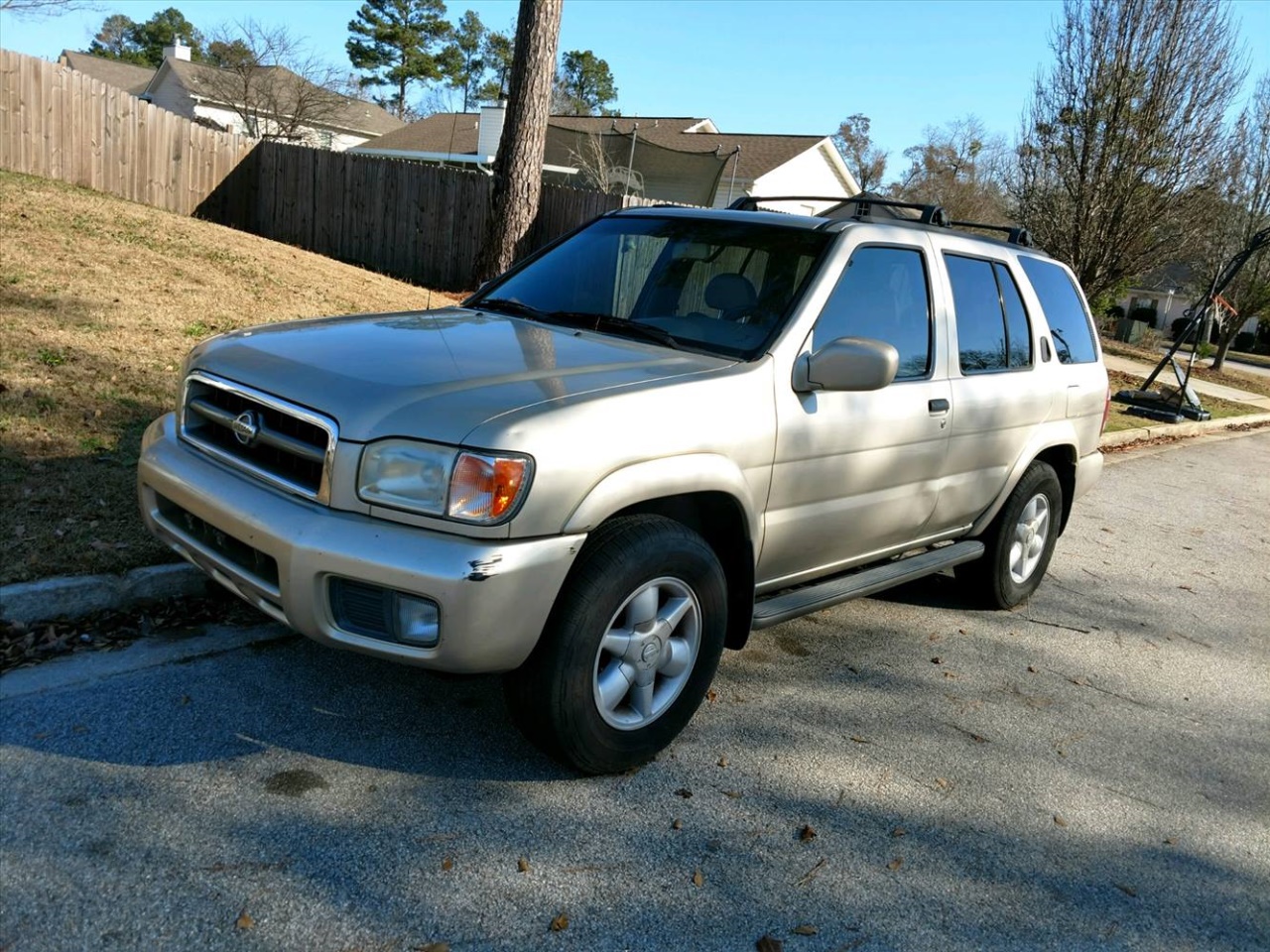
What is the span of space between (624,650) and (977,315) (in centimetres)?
267

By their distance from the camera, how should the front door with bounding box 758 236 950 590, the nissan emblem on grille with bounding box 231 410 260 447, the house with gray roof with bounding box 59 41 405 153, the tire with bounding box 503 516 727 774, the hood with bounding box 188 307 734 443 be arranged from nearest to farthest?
the hood with bounding box 188 307 734 443 → the tire with bounding box 503 516 727 774 → the nissan emblem on grille with bounding box 231 410 260 447 → the front door with bounding box 758 236 950 590 → the house with gray roof with bounding box 59 41 405 153

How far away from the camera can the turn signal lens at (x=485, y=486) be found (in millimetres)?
2977

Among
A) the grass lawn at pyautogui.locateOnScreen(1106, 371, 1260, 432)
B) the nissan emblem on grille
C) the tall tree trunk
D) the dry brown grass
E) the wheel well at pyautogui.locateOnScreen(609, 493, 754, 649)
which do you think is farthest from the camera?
the grass lawn at pyautogui.locateOnScreen(1106, 371, 1260, 432)

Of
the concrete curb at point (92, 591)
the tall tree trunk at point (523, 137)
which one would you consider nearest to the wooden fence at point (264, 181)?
the tall tree trunk at point (523, 137)

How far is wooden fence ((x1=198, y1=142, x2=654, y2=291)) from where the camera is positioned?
15.9m

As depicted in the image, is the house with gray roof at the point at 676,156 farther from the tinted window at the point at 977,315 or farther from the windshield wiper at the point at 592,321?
the windshield wiper at the point at 592,321

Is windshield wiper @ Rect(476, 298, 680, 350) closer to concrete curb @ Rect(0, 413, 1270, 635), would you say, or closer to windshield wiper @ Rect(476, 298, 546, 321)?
windshield wiper @ Rect(476, 298, 546, 321)

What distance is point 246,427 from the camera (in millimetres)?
3375

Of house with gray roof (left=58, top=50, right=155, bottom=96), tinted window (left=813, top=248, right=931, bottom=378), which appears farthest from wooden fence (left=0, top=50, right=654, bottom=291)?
house with gray roof (left=58, top=50, right=155, bottom=96)

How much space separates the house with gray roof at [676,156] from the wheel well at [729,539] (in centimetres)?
2479

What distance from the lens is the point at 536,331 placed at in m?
4.11

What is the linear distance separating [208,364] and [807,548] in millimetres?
2333

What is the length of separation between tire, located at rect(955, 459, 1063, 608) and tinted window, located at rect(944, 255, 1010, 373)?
76cm

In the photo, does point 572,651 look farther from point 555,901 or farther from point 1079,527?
point 1079,527
